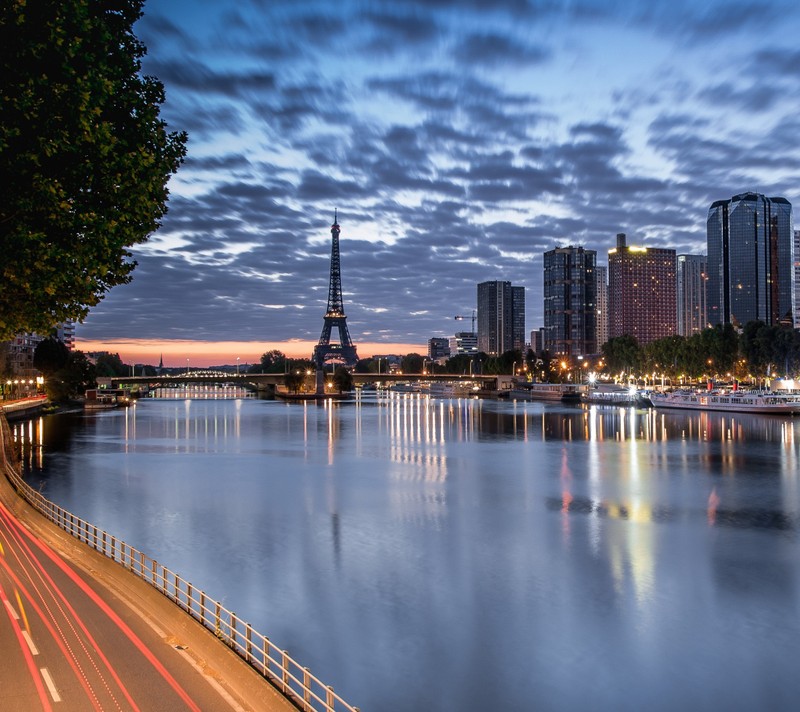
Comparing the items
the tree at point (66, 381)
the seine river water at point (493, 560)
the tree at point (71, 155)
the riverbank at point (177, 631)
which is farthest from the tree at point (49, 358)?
the tree at point (71, 155)

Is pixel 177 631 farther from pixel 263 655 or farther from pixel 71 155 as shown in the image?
pixel 71 155

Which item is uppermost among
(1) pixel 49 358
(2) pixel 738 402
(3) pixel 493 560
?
(1) pixel 49 358

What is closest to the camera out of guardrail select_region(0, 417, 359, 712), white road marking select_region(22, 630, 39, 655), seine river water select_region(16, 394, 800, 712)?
guardrail select_region(0, 417, 359, 712)

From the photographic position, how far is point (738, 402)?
5153 inches

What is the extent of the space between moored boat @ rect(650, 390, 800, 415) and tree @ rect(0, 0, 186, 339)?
123 metres

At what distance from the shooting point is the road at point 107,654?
13820 mm

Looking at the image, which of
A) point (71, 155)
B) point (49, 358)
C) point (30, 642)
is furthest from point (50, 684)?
point (49, 358)

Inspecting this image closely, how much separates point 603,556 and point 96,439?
75748mm

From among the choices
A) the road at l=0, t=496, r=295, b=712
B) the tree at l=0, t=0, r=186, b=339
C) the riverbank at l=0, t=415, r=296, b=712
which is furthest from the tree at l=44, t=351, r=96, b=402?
the road at l=0, t=496, r=295, b=712

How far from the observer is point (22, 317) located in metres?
22.4

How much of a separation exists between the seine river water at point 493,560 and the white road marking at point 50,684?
307 inches

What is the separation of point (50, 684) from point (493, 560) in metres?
22.3

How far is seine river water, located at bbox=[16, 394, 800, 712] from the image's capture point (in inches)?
827

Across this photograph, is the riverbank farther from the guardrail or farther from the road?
the guardrail
